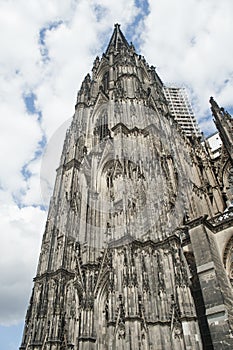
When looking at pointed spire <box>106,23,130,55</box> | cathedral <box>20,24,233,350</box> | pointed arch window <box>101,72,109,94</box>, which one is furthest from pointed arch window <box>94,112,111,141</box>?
pointed spire <box>106,23,130,55</box>

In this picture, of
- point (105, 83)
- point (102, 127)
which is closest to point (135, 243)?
point (102, 127)

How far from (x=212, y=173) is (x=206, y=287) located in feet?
48.4

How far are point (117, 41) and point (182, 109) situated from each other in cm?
1350

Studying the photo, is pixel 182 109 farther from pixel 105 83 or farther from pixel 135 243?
pixel 135 243

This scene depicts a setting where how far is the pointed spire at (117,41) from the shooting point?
36562mm

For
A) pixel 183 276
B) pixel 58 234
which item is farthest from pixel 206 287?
pixel 58 234

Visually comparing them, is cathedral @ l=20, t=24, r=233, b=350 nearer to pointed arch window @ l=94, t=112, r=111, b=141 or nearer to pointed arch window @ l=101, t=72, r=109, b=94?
pointed arch window @ l=94, t=112, r=111, b=141

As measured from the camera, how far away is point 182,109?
138ft

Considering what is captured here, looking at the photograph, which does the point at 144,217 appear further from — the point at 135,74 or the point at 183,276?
the point at 135,74

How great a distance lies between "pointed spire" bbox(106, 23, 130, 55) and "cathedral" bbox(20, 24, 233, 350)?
1283cm

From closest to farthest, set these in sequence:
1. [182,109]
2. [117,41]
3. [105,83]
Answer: [105,83] < [117,41] < [182,109]

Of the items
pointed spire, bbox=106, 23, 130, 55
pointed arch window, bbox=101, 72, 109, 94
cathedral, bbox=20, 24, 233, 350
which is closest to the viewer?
cathedral, bbox=20, 24, 233, 350

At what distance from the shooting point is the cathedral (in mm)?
11047

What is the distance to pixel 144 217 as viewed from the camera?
1470 cm
